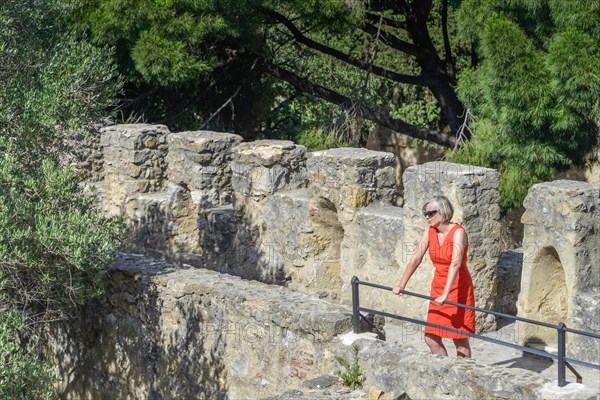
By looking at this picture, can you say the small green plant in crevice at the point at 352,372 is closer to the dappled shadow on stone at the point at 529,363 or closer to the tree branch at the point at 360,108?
the dappled shadow on stone at the point at 529,363

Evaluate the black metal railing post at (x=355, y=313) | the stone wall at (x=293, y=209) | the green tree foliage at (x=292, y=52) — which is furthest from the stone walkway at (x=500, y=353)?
the green tree foliage at (x=292, y=52)

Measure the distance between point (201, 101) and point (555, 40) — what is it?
6678 mm

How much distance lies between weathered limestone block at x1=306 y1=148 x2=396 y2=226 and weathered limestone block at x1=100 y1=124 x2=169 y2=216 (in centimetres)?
278

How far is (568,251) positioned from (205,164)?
4.64 m

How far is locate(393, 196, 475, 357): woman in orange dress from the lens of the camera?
8359 mm

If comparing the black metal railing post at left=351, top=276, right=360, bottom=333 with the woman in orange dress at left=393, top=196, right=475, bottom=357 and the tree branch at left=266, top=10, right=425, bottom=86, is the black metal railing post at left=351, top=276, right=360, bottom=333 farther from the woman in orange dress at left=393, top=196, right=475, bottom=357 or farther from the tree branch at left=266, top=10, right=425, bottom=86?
the tree branch at left=266, top=10, right=425, bottom=86

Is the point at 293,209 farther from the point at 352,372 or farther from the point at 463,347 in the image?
the point at 463,347

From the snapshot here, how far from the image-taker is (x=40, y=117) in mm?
9812

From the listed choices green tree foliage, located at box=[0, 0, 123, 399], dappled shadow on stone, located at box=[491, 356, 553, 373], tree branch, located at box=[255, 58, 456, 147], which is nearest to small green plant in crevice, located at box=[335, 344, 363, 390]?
dappled shadow on stone, located at box=[491, 356, 553, 373]

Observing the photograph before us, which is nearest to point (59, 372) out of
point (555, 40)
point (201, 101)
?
point (555, 40)

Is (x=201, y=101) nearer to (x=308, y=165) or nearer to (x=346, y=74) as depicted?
(x=346, y=74)

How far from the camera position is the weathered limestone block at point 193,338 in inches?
360

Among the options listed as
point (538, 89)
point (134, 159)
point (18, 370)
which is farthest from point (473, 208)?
point (134, 159)

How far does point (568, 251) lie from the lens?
29.7 feet
